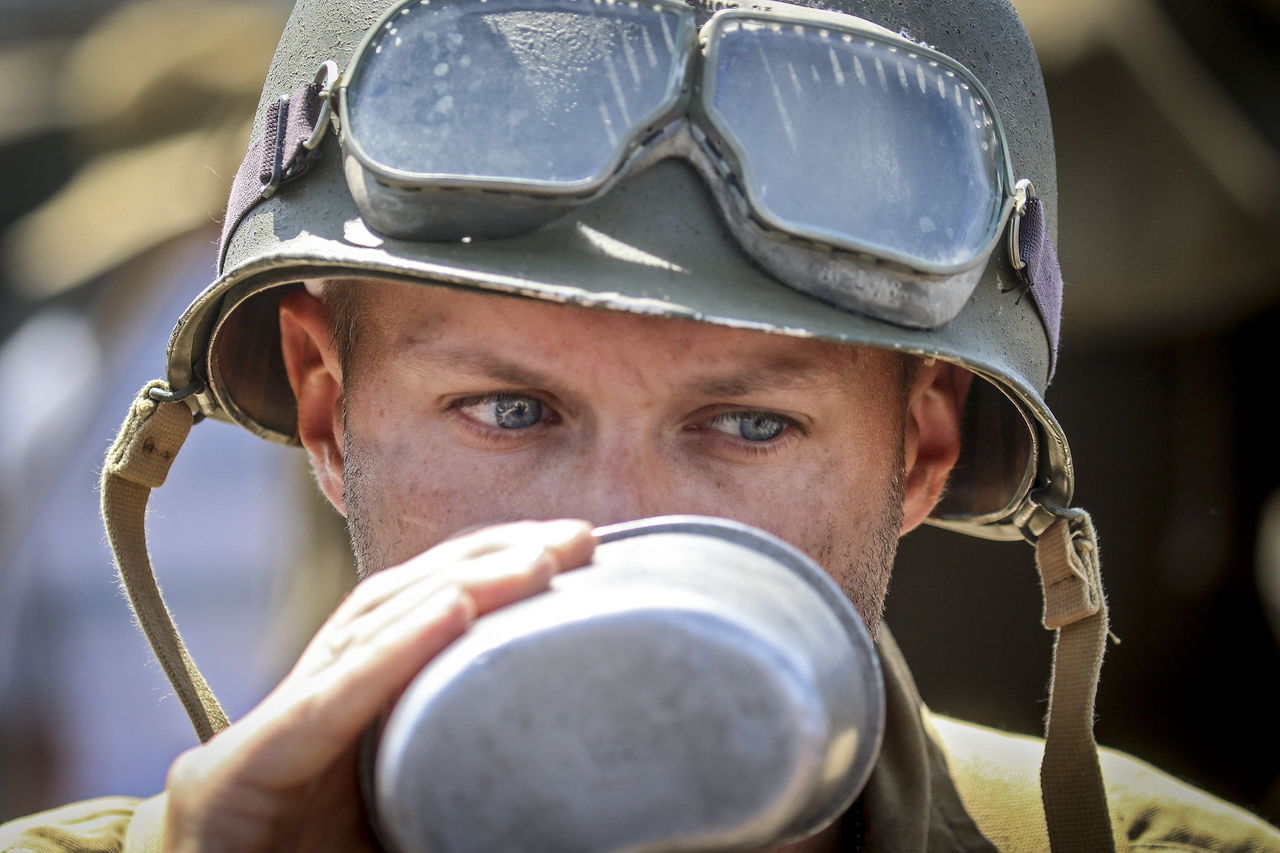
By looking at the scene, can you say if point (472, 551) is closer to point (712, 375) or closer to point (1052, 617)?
point (712, 375)

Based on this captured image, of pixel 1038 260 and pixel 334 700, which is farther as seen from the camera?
pixel 1038 260

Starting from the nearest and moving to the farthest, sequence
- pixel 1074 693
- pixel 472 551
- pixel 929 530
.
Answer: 1. pixel 472 551
2. pixel 1074 693
3. pixel 929 530

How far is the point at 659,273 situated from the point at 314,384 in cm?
84

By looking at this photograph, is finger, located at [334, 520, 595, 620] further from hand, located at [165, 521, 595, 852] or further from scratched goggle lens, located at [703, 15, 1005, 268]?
scratched goggle lens, located at [703, 15, 1005, 268]

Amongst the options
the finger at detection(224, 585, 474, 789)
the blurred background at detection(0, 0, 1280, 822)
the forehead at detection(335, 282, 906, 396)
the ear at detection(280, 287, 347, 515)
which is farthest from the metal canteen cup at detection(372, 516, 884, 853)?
the blurred background at detection(0, 0, 1280, 822)

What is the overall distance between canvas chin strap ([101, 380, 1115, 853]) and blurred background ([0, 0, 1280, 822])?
2719 millimetres

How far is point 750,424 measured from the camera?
1.89 m

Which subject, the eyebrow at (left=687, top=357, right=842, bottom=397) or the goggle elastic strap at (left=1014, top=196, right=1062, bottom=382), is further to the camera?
the goggle elastic strap at (left=1014, top=196, right=1062, bottom=382)

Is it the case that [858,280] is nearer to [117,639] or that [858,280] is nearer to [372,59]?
[372,59]

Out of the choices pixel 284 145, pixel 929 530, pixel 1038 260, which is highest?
pixel 284 145

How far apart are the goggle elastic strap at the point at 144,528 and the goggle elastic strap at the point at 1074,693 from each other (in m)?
1.38

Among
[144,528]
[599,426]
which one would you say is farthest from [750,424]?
[144,528]

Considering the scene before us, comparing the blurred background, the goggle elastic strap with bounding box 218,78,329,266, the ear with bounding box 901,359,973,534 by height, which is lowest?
the blurred background

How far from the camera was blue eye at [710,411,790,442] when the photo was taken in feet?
6.17
